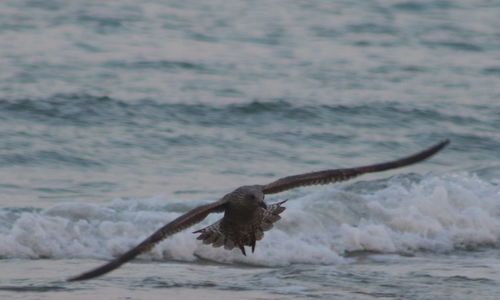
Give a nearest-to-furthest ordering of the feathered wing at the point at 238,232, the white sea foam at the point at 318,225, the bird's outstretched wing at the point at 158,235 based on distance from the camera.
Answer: the bird's outstretched wing at the point at 158,235 → the feathered wing at the point at 238,232 → the white sea foam at the point at 318,225

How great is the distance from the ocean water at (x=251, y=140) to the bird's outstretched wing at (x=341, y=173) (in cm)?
96

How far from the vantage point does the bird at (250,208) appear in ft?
21.1

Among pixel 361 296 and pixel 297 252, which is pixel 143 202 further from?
pixel 361 296

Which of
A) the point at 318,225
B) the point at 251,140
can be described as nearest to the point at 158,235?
the point at 318,225

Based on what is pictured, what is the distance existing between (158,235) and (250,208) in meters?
0.91

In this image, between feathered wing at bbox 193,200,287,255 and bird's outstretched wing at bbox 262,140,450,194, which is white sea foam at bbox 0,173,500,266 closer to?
feathered wing at bbox 193,200,287,255

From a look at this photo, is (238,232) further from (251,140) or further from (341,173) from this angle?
(251,140)

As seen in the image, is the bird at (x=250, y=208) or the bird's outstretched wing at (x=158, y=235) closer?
the bird's outstretched wing at (x=158, y=235)

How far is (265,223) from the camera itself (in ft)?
23.3

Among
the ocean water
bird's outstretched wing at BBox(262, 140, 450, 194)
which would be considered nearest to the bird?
bird's outstretched wing at BBox(262, 140, 450, 194)

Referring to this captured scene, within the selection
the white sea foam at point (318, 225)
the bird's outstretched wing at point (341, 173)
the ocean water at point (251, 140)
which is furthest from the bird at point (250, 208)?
the white sea foam at point (318, 225)

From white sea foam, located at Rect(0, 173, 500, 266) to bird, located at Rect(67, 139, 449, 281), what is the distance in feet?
4.62

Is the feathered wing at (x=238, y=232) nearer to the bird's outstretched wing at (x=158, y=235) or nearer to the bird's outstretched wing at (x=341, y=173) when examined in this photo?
the bird's outstretched wing at (x=158, y=235)

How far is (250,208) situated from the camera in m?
6.90
